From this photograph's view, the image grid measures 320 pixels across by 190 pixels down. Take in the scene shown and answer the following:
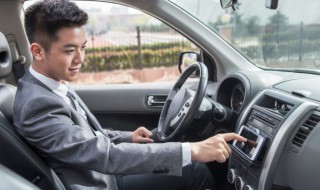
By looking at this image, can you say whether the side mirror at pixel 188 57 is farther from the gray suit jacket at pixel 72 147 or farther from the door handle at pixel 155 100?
the gray suit jacket at pixel 72 147

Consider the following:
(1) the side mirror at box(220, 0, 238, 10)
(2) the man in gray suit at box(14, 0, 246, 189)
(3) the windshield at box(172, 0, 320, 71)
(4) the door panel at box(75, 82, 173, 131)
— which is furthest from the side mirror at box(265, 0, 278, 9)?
(4) the door panel at box(75, 82, 173, 131)

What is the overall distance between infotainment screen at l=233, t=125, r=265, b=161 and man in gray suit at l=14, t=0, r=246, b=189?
0.24 meters

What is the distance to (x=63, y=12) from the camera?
144cm

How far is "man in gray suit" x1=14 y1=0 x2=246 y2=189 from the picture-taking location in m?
1.35

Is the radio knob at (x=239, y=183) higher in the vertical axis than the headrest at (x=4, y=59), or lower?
lower

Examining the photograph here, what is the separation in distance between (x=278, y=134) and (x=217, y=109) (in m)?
0.45

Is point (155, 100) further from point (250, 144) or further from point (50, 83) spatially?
point (50, 83)

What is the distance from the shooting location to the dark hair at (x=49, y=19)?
1.43 metres

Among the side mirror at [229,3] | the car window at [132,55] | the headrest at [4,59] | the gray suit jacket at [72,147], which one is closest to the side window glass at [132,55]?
the car window at [132,55]

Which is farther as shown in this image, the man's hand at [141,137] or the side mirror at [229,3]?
the side mirror at [229,3]

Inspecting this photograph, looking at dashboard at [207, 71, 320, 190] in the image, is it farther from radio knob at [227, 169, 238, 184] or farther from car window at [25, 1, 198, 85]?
car window at [25, 1, 198, 85]

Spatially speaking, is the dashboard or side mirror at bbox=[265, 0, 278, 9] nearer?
the dashboard

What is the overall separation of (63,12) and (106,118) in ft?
4.57

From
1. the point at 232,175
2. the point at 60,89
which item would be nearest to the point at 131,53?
the point at 232,175
